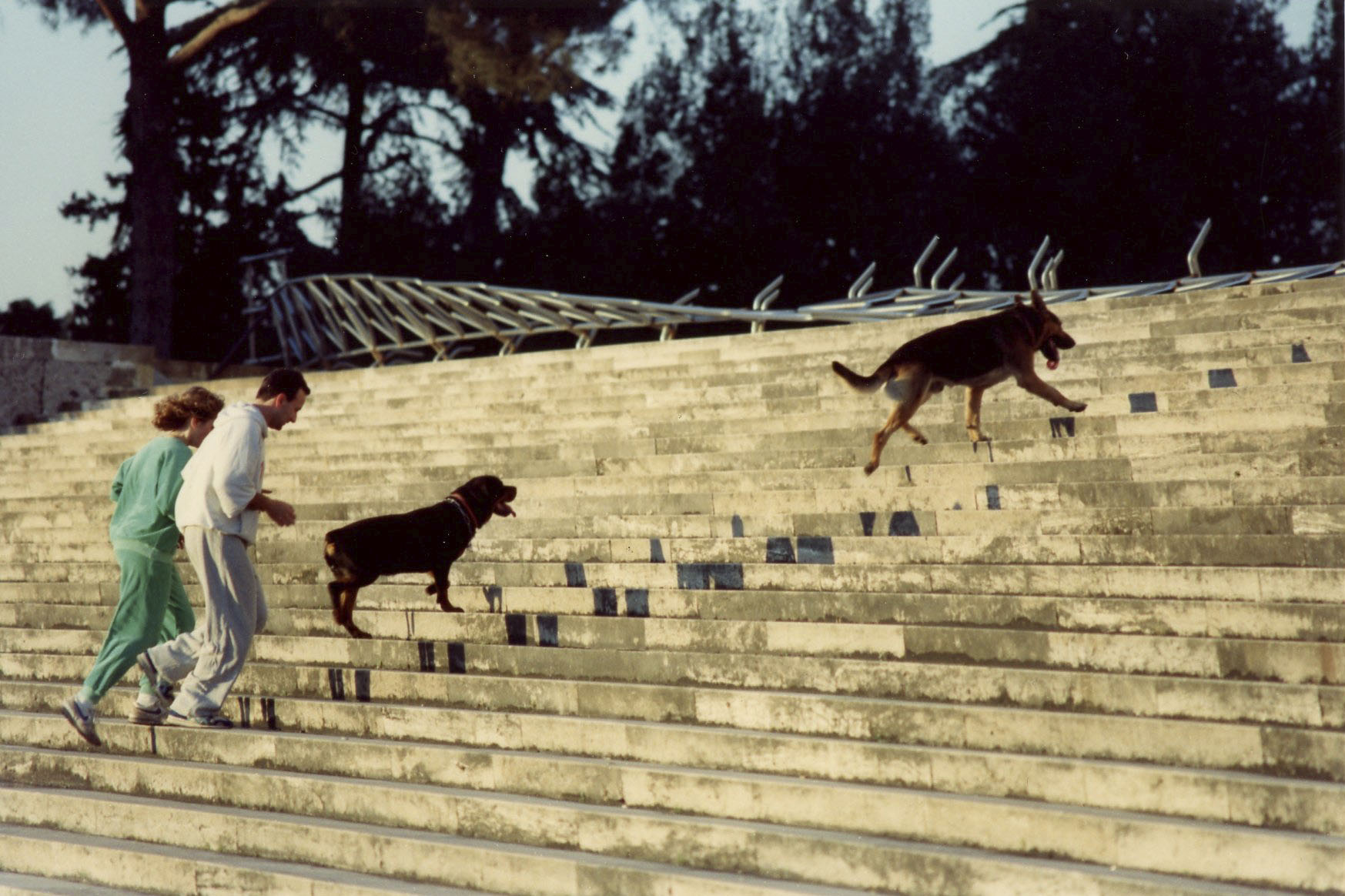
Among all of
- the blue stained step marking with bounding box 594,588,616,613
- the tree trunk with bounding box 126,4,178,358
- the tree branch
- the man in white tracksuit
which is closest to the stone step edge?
the man in white tracksuit

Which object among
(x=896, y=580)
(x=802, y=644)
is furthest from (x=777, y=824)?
(x=896, y=580)

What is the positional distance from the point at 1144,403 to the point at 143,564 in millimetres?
5270

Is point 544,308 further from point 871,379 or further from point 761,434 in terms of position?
point 871,379

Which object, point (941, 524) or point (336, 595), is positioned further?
point (336, 595)

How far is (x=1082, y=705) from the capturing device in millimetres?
4363

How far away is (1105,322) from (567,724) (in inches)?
215

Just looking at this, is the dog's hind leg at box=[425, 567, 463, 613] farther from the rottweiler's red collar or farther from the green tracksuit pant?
the green tracksuit pant

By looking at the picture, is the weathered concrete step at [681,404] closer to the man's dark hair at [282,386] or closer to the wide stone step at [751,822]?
the wide stone step at [751,822]

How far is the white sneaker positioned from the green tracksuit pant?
0.07m

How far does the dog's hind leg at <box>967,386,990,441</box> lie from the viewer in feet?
22.1

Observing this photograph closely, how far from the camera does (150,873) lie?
505 centimetres

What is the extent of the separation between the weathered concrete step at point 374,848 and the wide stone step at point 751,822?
1.0 inches

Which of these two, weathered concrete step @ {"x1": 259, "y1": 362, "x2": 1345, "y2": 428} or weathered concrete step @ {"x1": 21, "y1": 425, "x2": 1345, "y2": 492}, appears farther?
weathered concrete step @ {"x1": 259, "y1": 362, "x2": 1345, "y2": 428}

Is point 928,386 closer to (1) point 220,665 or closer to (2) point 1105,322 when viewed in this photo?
(2) point 1105,322
